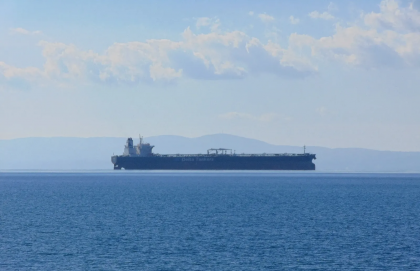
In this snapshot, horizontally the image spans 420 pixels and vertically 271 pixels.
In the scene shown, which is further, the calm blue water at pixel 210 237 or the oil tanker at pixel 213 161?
the oil tanker at pixel 213 161

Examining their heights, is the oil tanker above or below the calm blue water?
above

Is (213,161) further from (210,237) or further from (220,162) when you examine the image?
(210,237)

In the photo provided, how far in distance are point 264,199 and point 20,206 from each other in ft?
88.0

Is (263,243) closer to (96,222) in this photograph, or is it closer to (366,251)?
(366,251)

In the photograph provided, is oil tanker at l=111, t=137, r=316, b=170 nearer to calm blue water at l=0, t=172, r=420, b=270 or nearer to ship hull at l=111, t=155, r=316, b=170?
ship hull at l=111, t=155, r=316, b=170

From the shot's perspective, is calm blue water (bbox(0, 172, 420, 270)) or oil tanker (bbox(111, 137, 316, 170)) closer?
calm blue water (bbox(0, 172, 420, 270))

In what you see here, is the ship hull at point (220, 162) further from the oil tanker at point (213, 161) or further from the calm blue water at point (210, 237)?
the calm blue water at point (210, 237)

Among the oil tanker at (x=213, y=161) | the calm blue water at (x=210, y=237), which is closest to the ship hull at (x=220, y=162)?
the oil tanker at (x=213, y=161)

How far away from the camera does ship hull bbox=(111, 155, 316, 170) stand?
161 meters

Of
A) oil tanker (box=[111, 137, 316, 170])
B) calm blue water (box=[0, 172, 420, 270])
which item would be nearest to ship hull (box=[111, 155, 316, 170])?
oil tanker (box=[111, 137, 316, 170])

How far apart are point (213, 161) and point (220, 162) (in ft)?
6.17

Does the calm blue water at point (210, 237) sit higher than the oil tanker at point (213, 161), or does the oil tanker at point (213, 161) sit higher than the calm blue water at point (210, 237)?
the oil tanker at point (213, 161)

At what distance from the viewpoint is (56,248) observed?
3688 cm

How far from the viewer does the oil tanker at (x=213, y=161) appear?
160875mm
